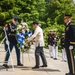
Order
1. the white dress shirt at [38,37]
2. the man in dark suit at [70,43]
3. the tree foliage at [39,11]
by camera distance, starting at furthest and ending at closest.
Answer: the tree foliage at [39,11] < the white dress shirt at [38,37] < the man in dark suit at [70,43]

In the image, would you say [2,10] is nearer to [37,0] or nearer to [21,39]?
[37,0]

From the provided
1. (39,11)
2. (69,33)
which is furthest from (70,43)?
(39,11)

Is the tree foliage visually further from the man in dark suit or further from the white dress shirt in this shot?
the man in dark suit

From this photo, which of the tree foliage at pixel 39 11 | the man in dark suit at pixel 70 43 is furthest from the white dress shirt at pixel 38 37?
the tree foliage at pixel 39 11

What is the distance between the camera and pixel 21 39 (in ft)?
45.4

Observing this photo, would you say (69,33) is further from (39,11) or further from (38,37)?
(39,11)

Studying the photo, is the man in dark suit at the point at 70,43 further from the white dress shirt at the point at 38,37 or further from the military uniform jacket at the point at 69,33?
the white dress shirt at the point at 38,37

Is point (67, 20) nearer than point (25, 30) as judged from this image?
Yes

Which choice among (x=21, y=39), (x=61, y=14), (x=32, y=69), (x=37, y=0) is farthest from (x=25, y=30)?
(x=61, y=14)

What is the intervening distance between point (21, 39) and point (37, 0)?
107ft

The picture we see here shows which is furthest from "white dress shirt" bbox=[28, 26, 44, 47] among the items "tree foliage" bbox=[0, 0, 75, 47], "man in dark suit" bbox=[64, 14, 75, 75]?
"tree foliage" bbox=[0, 0, 75, 47]

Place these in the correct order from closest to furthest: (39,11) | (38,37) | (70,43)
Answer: (70,43)
(38,37)
(39,11)

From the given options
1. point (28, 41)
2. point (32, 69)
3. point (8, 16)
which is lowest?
point (32, 69)

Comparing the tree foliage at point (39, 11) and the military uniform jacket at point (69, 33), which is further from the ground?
the tree foliage at point (39, 11)
